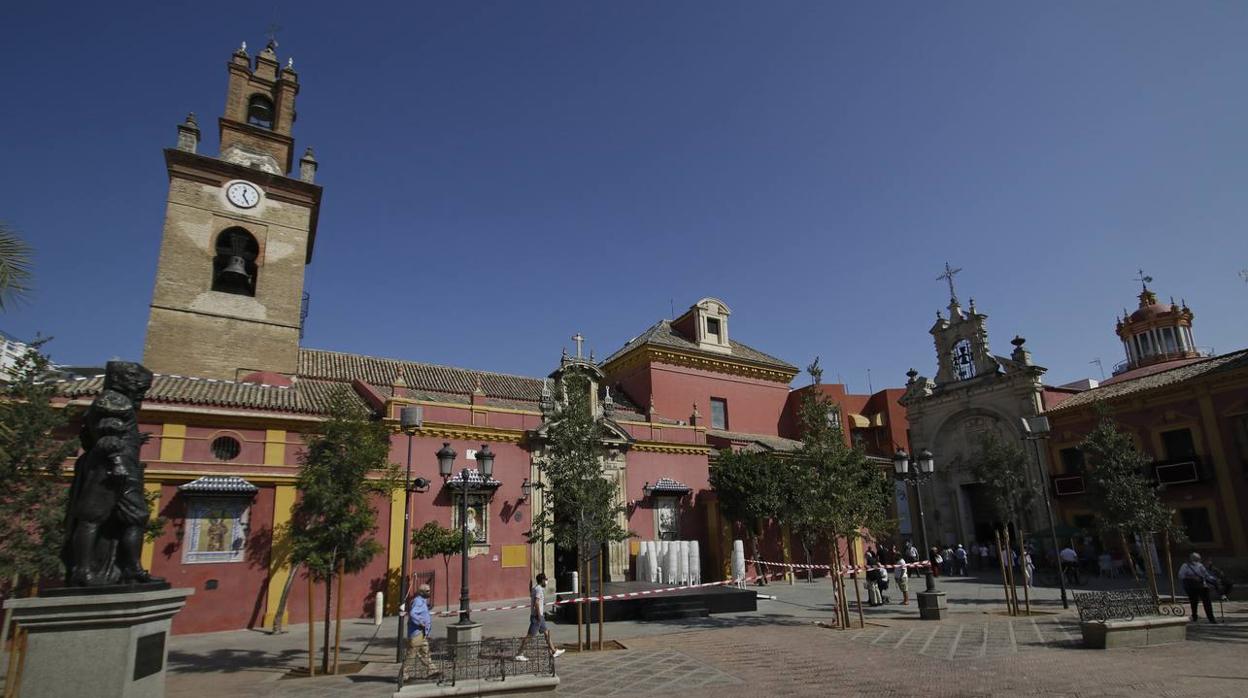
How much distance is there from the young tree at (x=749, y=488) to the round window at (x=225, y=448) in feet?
52.7

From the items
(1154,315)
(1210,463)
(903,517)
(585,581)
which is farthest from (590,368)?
(1154,315)

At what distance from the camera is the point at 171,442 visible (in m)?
16.5

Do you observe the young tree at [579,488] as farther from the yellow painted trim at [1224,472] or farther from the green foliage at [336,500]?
the yellow painted trim at [1224,472]

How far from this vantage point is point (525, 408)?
23562 mm

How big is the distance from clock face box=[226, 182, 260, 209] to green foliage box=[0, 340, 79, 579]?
13886mm

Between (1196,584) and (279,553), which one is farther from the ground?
(279,553)

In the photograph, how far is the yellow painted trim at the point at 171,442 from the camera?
53.8 feet

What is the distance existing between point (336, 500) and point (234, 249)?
16.8 meters

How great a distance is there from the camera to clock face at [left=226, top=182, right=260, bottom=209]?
79.2 feet

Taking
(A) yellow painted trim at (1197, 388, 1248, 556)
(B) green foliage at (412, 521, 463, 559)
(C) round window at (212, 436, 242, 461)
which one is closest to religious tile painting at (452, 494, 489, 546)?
(B) green foliage at (412, 521, 463, 559)

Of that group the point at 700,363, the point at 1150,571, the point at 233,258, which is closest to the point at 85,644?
the point at 1150,571

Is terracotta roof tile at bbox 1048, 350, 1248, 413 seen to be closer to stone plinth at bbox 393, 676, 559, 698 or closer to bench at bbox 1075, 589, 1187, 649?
bench at bbox 1075, 589, 1187, 649

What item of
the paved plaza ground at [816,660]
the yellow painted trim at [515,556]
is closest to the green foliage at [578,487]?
the paved plaza ground at [816,660]

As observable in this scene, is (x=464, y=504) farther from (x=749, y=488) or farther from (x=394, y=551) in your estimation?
(x=749, y=488)
